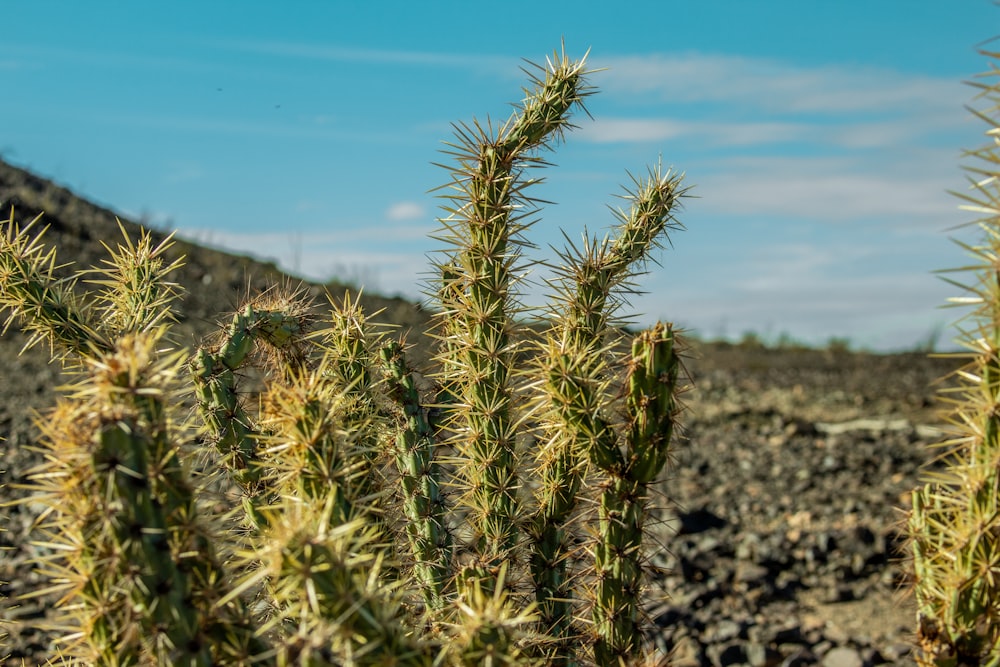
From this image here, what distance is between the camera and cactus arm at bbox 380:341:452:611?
3.72 metres

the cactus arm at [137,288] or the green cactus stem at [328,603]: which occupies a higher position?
the cactus arm at [137,288]

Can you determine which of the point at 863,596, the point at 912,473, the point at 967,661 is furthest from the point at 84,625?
the point at 912,473

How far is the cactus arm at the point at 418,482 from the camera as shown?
3725mm

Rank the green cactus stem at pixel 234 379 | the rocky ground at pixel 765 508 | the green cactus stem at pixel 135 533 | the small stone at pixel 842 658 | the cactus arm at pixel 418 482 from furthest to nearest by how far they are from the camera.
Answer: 1. the rocky ground at pixel 765 508
2. the small stone at pixel 842 658
3. the cactus arm at pixel 418 482
4. the green cactus stem at pixel 234 379
5. the green cactus stem at pixel 135 533

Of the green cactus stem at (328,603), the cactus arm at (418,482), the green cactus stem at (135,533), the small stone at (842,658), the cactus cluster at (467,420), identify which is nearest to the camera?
the green cactus stem at (328,603)

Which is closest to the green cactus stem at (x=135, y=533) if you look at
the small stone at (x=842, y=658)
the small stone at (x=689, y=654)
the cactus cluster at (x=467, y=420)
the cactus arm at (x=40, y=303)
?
the cactus cluster at (x=467, y=420)

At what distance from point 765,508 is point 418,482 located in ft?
19.3

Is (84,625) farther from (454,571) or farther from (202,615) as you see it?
(454,571)

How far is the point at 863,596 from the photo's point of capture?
7141mm

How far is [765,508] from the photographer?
8922mm

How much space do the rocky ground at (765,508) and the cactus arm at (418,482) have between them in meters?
0.27

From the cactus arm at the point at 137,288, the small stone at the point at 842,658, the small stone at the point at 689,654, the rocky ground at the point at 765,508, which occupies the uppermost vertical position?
the cactus arm at the point at 137,288

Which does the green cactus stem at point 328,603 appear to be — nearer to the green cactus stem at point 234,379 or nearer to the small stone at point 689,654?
the green cactus stem at point 234,379

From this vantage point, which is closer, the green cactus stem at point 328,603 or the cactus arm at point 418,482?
the green cactus stem at point 328,603
